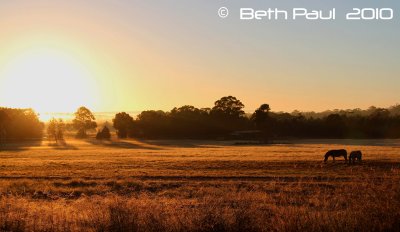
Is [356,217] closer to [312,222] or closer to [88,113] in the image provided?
[312,222]

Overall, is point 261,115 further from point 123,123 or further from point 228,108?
point 123,123

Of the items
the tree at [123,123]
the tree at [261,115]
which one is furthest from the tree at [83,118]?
the tree at [261,115]

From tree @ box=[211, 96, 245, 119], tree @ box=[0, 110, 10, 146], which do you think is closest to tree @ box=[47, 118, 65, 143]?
tree @ box=[0, 110, 10, 146]

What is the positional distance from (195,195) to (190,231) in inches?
463

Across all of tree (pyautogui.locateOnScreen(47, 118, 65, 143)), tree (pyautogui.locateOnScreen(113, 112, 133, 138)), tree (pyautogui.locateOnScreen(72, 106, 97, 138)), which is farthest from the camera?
tree (pyautogui.locateOnScreen(72, 106, 97, 138))

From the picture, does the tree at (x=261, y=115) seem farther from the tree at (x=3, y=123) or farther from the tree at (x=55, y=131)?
the tree at (x=3, y=123)

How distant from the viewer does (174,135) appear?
14350 cm

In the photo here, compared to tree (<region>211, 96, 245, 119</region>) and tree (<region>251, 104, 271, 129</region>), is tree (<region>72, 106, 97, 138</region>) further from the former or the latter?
tree (<region>251, 104, 271, 129</region>)

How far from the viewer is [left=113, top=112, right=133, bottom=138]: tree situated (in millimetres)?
150500

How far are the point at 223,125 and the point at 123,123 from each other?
3325 cm

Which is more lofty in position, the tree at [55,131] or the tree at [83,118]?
the tree at [83,118]

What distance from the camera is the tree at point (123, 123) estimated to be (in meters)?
150

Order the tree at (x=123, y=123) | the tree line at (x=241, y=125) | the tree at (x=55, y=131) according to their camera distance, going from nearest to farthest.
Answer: the tree line at (x=241, y=125) < the tree at (x=55, y=131) < the tree at (x=123, y=123)

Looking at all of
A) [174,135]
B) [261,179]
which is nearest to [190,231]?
[261,179]
